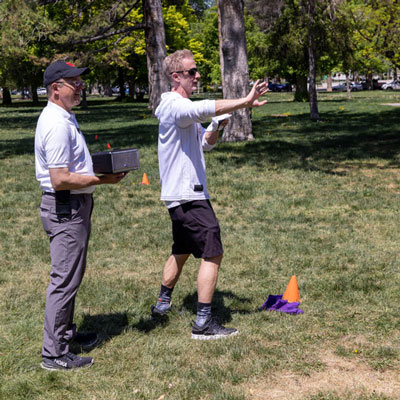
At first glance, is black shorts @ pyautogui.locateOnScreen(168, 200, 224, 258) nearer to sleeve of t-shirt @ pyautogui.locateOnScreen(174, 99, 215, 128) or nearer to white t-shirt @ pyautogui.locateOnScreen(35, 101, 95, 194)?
sleeve of t-shirt @ pyautogui.locateOnScreen(174, 99, 215, 128)

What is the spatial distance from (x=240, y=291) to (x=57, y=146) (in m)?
2.69

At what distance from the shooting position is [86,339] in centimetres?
449

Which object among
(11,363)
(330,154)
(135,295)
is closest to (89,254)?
(135,295)

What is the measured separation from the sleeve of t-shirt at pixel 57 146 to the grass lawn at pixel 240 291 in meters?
1.50

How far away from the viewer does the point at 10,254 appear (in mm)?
7000

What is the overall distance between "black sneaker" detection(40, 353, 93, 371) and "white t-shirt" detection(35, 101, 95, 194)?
1209 mm

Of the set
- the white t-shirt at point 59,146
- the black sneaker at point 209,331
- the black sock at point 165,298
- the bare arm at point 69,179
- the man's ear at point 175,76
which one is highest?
the man's ear at point 175,76

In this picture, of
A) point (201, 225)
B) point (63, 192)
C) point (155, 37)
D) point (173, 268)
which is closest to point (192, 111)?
point (201, 225)

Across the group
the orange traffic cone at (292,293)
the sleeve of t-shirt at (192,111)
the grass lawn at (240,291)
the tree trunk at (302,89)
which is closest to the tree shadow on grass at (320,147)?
the grass lawn at (240,291)

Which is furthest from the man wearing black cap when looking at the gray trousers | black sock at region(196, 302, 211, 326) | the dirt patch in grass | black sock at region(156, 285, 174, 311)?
the dirt patch in grass

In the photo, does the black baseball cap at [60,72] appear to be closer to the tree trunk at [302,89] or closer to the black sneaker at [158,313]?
the black sneaker at [158,313]

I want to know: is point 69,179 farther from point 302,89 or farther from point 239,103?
point 302,89

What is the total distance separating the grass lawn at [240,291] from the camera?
3.87m

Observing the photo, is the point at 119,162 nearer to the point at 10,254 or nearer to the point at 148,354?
the point at 148,354
